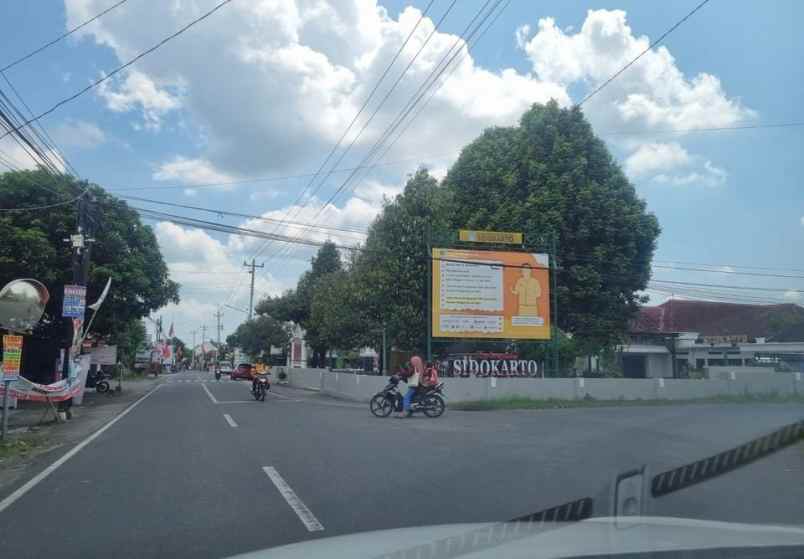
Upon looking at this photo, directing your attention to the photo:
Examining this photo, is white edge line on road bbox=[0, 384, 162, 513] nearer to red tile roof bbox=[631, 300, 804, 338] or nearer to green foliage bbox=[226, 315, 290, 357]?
red tile roof bbox=[631, 300, 804, 338]

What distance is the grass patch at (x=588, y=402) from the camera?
21.9 m

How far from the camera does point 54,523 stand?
6.41m

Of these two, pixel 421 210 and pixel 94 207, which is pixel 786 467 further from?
pixel 94 207

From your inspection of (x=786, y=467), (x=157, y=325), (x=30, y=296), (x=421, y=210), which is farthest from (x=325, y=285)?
(x=157, y=325)

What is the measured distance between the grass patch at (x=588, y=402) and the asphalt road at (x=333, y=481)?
651 cm

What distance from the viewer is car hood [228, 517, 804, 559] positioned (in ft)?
11.0

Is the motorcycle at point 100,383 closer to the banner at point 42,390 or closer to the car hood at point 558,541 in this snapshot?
the banner at point 42,390

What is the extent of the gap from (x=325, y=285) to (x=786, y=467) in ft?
110

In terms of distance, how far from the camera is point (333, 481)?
27.2ft

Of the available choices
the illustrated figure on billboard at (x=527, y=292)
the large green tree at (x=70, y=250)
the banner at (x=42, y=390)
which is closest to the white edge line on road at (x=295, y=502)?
the banner at (x=42, y=390)

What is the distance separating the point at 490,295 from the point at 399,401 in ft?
24.4

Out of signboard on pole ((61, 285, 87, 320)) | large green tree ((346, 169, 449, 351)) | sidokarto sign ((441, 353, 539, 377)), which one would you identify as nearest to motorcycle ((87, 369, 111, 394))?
signboard on pole ((61, 285, 87, 320))

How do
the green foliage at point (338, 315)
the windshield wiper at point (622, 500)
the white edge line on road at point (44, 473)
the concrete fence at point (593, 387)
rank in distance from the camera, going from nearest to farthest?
the windshield wiper at point (622, 500) < the white edge line on road at point (44, 473) < the concrete fence at point (593, 387) < the green foliage at point (338, 315)

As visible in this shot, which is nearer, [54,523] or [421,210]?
[54,523]
